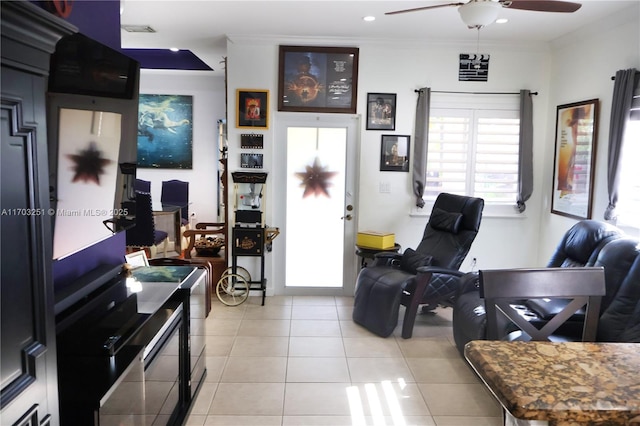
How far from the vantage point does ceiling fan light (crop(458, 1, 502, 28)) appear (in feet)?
8.13

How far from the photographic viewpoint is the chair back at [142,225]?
3365 millimetres

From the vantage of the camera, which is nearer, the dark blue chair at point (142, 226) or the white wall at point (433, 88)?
the dark blue chair at point (142, 226)

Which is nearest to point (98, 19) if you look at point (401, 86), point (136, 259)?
point (136, 259)

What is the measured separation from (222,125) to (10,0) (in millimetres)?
6252

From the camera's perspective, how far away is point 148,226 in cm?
344

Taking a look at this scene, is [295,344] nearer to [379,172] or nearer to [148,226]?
[148,226]

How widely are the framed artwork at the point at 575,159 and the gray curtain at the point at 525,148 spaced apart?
0.23 meters

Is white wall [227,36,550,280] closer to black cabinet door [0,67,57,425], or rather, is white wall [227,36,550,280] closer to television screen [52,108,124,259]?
television screen [52,108,124,259]

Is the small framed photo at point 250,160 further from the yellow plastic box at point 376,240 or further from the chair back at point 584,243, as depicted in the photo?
the chair back at point 584,243

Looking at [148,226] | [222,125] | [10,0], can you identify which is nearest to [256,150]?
[148,226]

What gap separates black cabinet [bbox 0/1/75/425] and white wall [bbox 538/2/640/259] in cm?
395

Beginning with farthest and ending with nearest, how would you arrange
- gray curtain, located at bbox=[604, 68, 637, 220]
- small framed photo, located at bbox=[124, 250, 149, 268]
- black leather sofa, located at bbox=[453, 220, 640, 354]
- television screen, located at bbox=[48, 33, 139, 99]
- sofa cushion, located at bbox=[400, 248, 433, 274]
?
1. sofa cushion, located at bbox=[400, 248, 433, 274]
2. gray curtain, located at bbox=[604, 68, 637, 220]
3. small framed photo, located at bbox=[124, 250, 149, 268]
4. black leather sofa, located at bbox=[453, 220, 640, 354]
5. television screen, located at bbox=[48, 33, 139, 99]

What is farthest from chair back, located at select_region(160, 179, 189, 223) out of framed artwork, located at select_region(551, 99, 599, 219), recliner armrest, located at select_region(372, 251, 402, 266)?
framed artwork, located at select_region(551, 99, 599, 219)

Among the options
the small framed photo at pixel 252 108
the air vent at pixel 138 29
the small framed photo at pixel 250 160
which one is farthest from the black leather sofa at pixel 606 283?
the air vent at pixel 138 29
